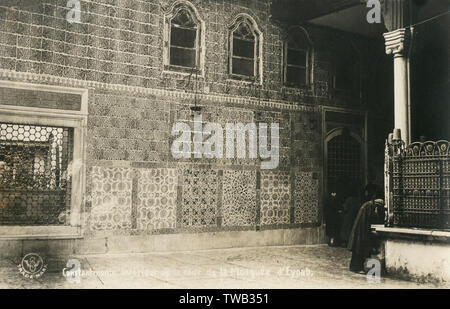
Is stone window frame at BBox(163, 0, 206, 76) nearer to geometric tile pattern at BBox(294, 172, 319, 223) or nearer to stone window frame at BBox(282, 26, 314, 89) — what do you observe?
stone window frame at BBox(282, 26, 314, 89)

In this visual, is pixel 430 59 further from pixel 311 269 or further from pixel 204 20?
pixel 311 269

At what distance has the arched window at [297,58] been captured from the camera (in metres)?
12.4

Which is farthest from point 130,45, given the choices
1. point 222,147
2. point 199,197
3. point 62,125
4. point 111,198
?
point 199,197

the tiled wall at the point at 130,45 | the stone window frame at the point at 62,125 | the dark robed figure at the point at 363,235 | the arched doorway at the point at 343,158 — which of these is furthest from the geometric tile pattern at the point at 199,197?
the dark robed figure at the point at 363,235

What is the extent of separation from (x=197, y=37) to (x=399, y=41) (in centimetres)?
451

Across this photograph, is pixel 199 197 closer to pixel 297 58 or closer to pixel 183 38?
pixel 183 38

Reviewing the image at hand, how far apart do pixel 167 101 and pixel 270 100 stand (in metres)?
2.76

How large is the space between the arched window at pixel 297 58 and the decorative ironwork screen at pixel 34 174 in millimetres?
5658

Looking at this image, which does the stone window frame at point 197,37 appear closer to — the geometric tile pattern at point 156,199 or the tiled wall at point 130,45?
the tiled wall at point 130,45

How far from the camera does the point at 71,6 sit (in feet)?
32.0

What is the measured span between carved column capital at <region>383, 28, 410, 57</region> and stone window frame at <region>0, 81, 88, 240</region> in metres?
5.83

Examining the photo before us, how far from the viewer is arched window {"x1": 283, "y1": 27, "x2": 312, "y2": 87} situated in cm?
1243

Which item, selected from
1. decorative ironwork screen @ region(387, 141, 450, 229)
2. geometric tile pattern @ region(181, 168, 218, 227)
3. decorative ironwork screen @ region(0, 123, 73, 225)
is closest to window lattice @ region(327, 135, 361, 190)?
geometric tile pattern @ region(181, 168, 218, 227)

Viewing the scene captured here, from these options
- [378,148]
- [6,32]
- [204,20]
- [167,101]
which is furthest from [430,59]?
[6,32]
